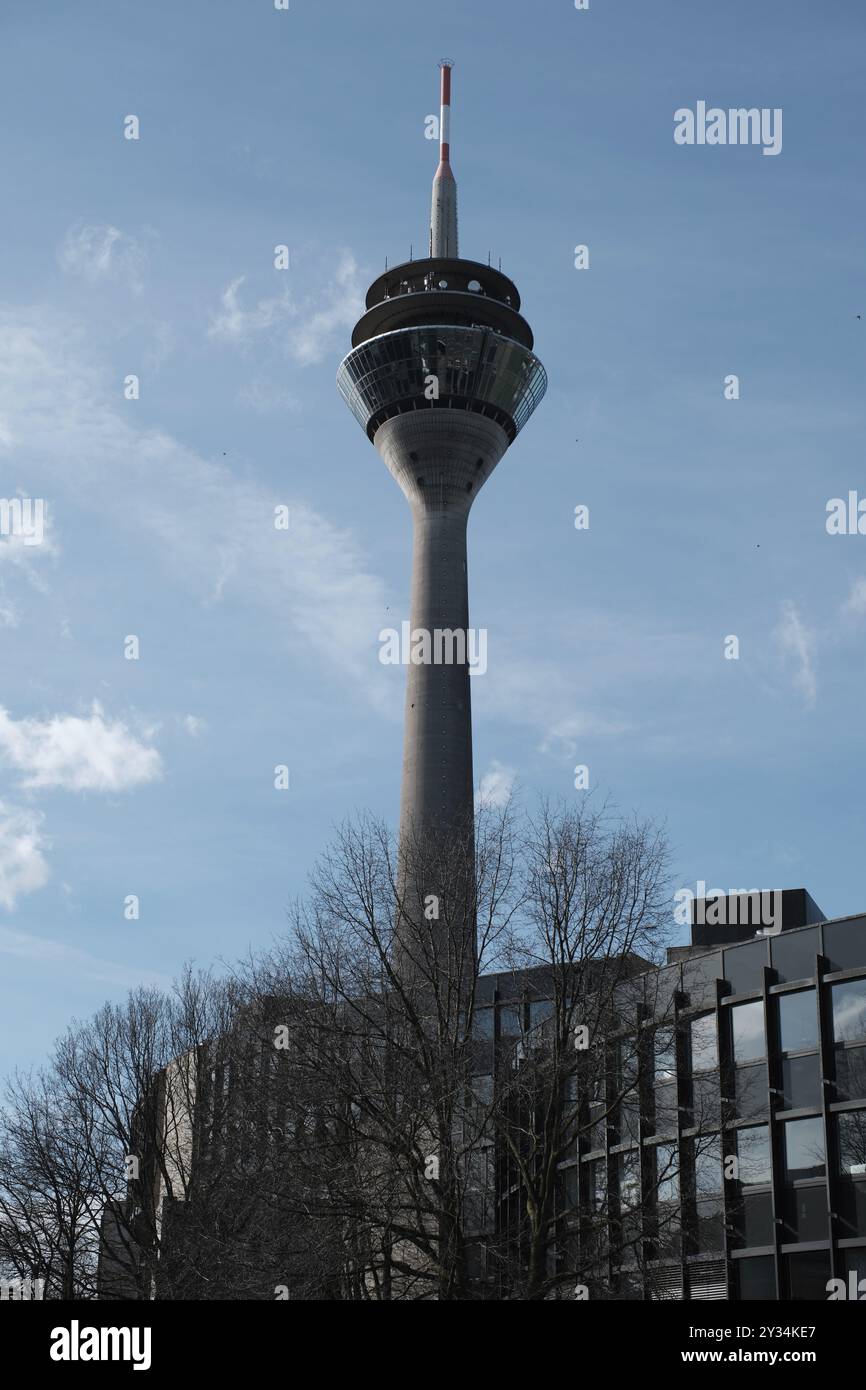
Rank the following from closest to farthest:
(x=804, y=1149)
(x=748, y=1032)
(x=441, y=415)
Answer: (x=804, y=1149) < (x=748, y=1032) < (x=441, y=415)

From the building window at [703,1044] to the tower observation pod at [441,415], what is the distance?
1795 inches

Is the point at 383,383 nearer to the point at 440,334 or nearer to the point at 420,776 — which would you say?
the point at 440,334

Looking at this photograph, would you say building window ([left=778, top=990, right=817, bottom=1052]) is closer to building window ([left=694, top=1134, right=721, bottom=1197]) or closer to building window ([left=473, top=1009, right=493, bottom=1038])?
building window ([left=694, top=1134, right=721, bottom=1197])

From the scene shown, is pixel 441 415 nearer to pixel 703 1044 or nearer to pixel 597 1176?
pixel 597 1176

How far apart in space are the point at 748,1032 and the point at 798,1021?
5.22 feet

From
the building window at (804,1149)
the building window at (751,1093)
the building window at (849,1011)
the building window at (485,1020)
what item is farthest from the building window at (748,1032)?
the building window at (485,1020)

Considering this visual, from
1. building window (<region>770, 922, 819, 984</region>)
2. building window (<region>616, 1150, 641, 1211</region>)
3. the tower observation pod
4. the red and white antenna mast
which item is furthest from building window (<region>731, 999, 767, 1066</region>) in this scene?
the red and white antenna mast

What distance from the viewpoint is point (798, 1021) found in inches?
1394

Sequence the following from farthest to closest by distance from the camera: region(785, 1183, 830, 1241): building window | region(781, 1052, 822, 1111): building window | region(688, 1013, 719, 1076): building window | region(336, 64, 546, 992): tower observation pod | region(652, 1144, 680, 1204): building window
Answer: region(336, 64, 546, 992): tower observation pod → region(688, 1013, 719, 1076): building window → region(652, 1144, 680, 1204): building window → region(781, 1052, 822, 1111): building window → region(785, 1183, 830, 1241): building window

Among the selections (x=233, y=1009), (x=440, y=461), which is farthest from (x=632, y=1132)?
(x=440, y=461)

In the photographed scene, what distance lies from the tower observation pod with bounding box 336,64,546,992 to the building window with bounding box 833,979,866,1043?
49.4 meters

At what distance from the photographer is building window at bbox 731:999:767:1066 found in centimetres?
3612

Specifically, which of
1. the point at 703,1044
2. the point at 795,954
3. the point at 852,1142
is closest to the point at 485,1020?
the point at 703,1044

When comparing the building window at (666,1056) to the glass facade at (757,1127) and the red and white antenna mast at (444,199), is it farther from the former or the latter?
the red and white antenna mast at (444,199)
